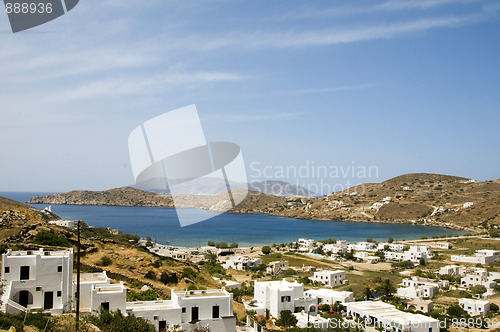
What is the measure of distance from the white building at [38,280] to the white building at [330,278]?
1891 centimetres

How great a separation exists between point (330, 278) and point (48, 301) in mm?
19382

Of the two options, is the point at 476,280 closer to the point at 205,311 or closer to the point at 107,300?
the point at 205,311

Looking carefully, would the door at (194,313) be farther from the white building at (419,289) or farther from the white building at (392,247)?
the white building at (392,247)

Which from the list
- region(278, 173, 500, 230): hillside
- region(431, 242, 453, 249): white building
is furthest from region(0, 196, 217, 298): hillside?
region(278, 173, 500, 230): hillside

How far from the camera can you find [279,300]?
17062mm

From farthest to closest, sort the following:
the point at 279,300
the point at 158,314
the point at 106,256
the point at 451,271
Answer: the point at 451,271, the point at 279,300, the point at 106,256, the point at 158,314

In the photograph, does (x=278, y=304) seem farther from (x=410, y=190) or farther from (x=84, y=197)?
Result: (x=84, y=197)

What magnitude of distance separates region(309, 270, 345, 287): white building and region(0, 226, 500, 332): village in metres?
0.06

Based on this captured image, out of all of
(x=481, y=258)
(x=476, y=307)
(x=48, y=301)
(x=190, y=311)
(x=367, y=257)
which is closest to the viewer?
(x=48, y=301)

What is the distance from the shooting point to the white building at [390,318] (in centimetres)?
1549

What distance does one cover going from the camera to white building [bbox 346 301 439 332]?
15492mm

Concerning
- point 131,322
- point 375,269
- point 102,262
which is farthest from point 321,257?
point 131,322

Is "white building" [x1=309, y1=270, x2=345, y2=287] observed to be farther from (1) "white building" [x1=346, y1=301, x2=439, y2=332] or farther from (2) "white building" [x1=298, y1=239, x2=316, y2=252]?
(2) "white building" [x1=298, y1=239, x2=316, y2=252]

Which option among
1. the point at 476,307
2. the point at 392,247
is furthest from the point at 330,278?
the point at 392,247
